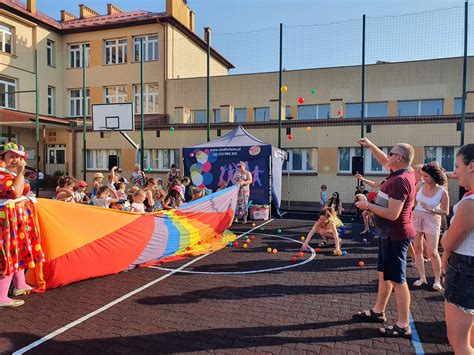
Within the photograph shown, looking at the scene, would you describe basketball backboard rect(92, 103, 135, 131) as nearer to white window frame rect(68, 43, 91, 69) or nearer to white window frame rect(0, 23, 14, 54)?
white window frame rect(0, 23, 14, 54)

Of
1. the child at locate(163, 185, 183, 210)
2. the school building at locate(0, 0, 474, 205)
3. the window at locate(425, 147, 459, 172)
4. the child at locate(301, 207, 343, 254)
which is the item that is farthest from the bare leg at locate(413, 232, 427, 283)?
the window at locate(425, 147, 459, 172)

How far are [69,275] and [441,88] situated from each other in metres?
19.3

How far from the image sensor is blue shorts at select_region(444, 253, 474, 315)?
2490 millimetres

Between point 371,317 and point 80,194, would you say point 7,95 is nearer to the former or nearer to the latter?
point 80,194

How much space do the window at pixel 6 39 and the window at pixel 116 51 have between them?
5.68m

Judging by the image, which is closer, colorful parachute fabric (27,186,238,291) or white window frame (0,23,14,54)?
colorful parachute fabric (27,186,238,291)

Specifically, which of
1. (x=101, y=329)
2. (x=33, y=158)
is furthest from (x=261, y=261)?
(x=33, y=158)

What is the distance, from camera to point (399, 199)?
352 centimetres

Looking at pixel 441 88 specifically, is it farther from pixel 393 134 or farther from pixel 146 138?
pixel 146 138

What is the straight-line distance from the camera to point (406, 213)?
12.2ft

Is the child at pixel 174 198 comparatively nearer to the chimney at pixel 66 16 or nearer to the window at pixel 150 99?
the window at pixel 150 99

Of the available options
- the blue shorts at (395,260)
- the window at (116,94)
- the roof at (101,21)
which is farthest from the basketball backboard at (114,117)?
the blue shorts at (395,260)

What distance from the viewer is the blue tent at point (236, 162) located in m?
12.6

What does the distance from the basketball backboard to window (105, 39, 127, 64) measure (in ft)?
31.0
